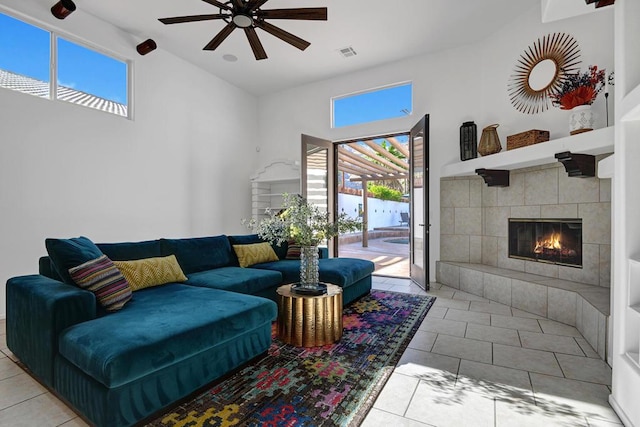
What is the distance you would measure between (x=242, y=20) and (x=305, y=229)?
1.96 metres

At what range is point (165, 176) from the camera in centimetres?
486

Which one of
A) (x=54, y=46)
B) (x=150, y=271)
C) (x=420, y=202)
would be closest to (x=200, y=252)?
(x=150, y=271)

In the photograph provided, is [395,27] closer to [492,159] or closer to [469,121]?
[469,121]

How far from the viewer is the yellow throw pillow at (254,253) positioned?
3.77 meters

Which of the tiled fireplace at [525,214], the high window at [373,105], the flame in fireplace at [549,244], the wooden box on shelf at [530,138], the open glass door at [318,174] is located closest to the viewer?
the tiled fireplace at [525,214]

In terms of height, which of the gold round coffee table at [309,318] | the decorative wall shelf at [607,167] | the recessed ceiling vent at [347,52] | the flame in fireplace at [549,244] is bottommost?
the gold round coffee table at [309,318]

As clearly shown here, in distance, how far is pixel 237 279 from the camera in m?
3.02

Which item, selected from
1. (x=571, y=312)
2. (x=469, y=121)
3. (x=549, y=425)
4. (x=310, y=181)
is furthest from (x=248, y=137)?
(x=549, y=425)

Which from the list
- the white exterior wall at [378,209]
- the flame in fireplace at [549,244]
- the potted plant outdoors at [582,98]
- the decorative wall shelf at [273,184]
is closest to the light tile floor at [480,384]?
the flame in fireplace at [549,244]

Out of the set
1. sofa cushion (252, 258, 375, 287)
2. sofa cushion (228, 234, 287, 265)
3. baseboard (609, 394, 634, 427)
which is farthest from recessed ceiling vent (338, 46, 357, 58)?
baseboard (609, 394, 634, 427)

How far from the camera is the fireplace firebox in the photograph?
3561 mm

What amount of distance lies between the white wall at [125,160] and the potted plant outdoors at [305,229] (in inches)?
104

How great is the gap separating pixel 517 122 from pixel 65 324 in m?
4.86

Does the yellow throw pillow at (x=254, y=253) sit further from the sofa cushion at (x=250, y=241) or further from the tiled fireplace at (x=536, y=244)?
the tiled fireplace at (x=536, y=244)
